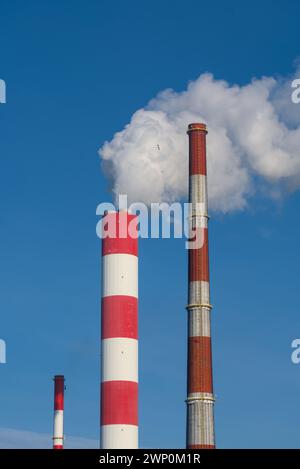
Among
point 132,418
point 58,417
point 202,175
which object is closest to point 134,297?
point 132,418

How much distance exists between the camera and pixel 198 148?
4791cm

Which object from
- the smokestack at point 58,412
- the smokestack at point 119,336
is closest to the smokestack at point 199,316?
the smokestack at point 58,412

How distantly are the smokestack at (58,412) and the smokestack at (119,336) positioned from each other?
24958 mm

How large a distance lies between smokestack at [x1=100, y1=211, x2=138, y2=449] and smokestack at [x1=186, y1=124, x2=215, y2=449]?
14550 millimetres

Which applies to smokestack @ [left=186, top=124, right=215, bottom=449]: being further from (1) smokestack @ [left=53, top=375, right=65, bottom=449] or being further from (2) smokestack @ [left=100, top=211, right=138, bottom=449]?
(2) smokestack @ [left=100, top=211, right=138, bottom=449]

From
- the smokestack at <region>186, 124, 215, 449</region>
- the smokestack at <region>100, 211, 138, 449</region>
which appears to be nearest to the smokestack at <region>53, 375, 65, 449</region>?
the smokestack at <region>186, 124, 215, 449</region>

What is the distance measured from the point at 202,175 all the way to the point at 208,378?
9.10m

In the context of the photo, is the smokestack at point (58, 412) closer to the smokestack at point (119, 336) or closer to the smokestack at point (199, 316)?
the smokestack at point (199, 316)

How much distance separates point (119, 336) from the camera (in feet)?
102

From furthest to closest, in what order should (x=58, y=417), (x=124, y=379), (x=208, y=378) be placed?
(x=58, y=417)
(x=208, y=378)
(x=124, y=379)

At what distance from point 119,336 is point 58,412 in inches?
1040

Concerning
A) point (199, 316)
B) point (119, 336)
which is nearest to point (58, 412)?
point (199, 316)

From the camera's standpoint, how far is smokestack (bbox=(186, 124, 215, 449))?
150 feet
